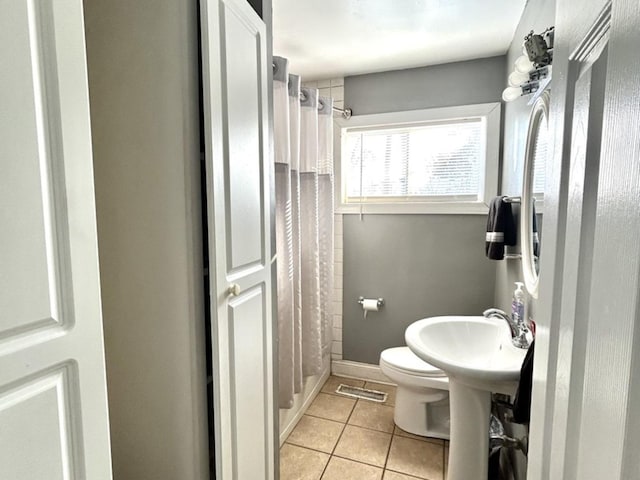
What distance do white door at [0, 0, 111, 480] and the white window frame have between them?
7.13 feet

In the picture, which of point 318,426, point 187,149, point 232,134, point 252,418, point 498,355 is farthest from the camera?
point 318,426

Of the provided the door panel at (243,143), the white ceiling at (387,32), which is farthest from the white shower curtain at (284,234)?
the door panel at (243,143)

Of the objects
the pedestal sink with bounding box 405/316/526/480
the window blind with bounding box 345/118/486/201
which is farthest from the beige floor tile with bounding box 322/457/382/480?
the window blind with bounding box 345/118/486/201

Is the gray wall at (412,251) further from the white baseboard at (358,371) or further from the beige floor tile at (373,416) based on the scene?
the beige floor tile at (373,416)

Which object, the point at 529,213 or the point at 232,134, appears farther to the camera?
the point at 529,213

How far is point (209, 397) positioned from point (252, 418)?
0.24 m

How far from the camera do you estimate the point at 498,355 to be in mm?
1443

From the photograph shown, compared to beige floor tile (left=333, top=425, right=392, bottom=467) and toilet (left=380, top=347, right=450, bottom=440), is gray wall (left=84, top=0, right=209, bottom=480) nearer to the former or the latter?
beige floor tile (left=333, top=425, right=392, bottom=467)

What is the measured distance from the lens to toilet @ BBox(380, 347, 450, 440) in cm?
199

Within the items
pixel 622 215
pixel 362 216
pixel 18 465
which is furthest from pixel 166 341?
pixel 362 216

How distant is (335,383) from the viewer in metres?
2.71

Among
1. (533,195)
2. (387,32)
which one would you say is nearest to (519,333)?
(533,195)

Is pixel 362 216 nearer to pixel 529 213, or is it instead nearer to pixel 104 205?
pixel 529 213

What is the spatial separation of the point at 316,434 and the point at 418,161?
6.47 feet
